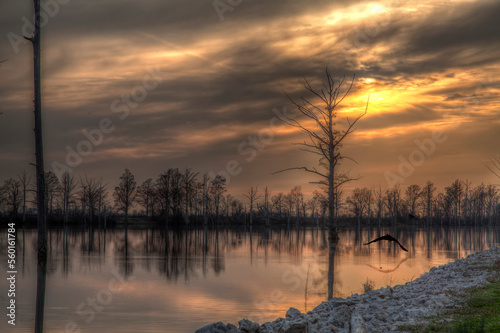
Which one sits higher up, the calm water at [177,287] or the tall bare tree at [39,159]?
the tall bare tree at [39,159]

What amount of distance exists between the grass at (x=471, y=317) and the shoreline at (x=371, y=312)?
0.91 ft

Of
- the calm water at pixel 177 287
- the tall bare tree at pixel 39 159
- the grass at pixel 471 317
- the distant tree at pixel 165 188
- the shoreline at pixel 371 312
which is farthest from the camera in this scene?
the distant tree at pixel 165 188

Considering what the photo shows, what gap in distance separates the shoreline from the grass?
278 millimetres

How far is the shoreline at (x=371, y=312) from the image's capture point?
9.43 meters

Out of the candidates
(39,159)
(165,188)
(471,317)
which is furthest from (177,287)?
(165,188)

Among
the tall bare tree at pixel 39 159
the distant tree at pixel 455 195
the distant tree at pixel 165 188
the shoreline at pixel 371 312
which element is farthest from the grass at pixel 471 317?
the distant tree at pixel 455 195

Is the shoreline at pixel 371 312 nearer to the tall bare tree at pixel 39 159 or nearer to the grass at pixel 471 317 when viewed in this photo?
the grass at pixel 471 317

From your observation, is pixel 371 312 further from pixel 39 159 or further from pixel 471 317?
pixel 39 159

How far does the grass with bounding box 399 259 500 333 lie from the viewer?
8234 millimetres

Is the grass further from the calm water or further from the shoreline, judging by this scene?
the calm water

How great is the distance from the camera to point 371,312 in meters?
10.5

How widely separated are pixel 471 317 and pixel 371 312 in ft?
6.73

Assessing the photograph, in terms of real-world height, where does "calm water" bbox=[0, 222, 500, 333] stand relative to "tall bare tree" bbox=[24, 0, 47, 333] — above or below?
below

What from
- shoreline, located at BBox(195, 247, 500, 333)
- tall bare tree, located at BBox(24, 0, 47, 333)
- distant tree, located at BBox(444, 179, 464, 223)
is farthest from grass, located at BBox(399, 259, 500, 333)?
distant tree, located at BBox(444, 179, 464, 223)
